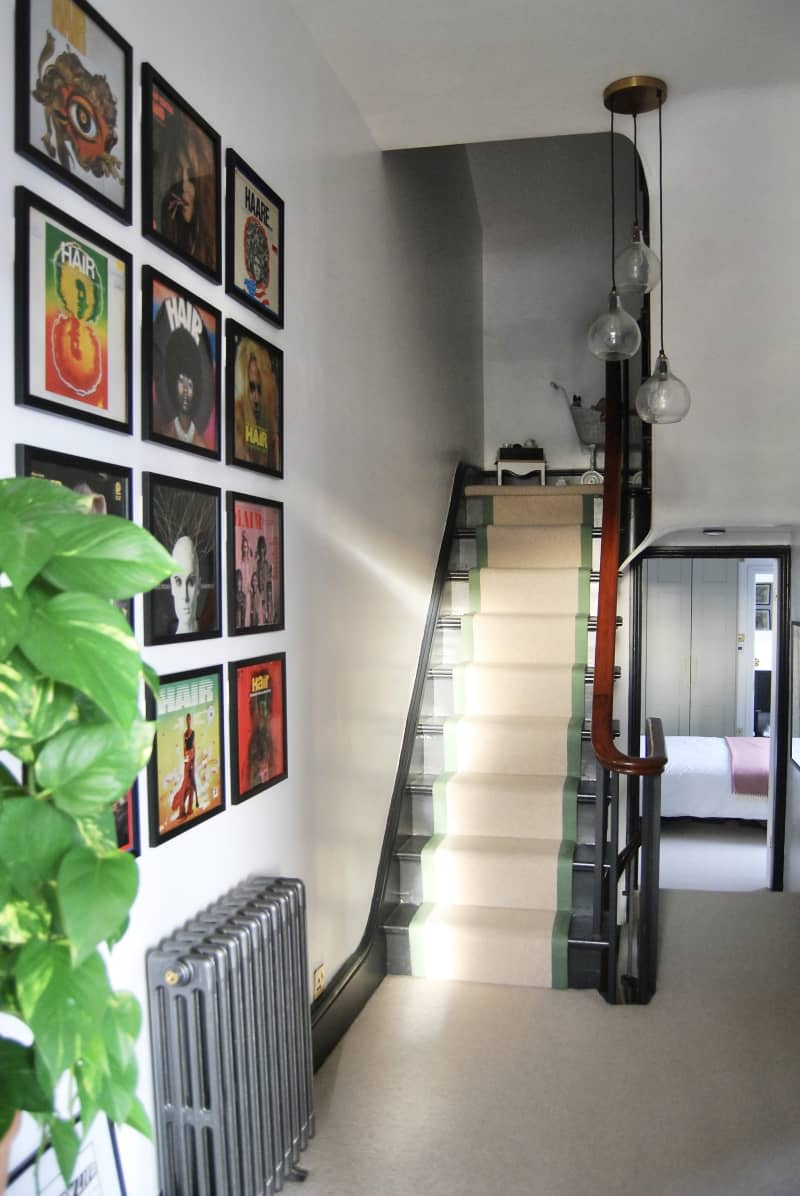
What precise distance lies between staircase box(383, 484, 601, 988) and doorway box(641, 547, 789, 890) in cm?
199

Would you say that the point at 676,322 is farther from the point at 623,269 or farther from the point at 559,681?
the point at 559,681

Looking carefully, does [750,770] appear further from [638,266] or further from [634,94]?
[634,94]

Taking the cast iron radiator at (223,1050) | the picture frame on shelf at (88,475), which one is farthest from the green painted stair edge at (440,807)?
the picture frame on shelf at (88,475)

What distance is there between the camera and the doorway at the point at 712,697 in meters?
7.18

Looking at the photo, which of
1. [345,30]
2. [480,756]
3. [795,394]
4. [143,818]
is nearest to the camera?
[143,818]

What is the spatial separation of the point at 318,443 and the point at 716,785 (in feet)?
17.0

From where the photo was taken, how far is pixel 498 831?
13.7 ft

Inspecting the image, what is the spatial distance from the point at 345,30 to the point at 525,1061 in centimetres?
312

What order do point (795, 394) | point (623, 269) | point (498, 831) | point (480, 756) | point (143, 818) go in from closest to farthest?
1. point (143, 818)
2. point (623, 269)
3. point (795, 394)
4. point (498, 831)
5. point (480, 756)

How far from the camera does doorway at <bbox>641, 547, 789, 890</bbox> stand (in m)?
7.18

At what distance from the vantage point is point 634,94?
3.29 metres

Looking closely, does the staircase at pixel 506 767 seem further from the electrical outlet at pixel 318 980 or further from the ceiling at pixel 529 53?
the ceiling at pixel 529 53

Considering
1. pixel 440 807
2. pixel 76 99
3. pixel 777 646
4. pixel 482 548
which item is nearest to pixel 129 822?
pixel 76 99

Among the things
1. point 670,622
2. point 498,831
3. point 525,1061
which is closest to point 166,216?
point 525,1061
